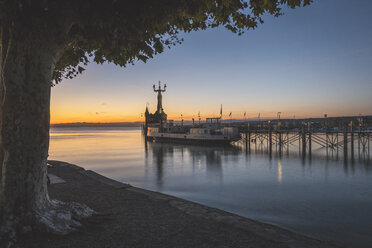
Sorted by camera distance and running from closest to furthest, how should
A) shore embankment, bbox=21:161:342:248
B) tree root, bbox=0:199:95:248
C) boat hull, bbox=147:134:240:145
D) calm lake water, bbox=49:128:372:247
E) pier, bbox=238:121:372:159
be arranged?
tree root, bbox=0:199:95:248, shore embankment, bbox=21:161:342:248, calm lake water, bbox=49:128:372:247, pier, bbox=238:121:372:159, boat hull, bbox=147:134:240:145

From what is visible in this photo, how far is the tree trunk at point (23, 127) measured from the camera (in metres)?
5.31

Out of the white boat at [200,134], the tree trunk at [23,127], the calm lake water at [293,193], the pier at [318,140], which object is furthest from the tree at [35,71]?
the white boat at [200,134]

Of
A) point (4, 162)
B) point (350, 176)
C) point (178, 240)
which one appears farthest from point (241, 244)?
point (350, 176)

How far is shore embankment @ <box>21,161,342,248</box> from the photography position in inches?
207

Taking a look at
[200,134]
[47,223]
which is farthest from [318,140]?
[47,223]

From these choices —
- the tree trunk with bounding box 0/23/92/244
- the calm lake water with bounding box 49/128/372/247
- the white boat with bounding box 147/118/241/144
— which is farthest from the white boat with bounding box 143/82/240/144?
the tree trunk with bounding box 0/23/92/244

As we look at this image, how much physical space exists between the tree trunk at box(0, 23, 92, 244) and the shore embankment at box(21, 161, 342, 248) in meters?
0.57

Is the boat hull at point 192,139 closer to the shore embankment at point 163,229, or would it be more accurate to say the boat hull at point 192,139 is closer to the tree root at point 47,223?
the shore embankment at point 163,229

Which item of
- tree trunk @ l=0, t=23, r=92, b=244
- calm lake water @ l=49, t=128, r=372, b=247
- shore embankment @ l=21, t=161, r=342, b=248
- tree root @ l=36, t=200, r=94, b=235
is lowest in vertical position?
calm lake water @ l=49, t=128, r=372, b=247

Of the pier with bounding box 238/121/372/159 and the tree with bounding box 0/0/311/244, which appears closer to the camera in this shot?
the tree with bounding box 0/0/311/244

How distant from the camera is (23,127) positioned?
17.6 feet

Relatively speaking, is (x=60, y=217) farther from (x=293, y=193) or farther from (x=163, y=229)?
(x=293, y=193)

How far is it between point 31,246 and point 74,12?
497 cm

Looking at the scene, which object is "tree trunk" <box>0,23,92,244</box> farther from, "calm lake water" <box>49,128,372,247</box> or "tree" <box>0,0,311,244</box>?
"calm lake water" <box>49,128,372,247</box>
